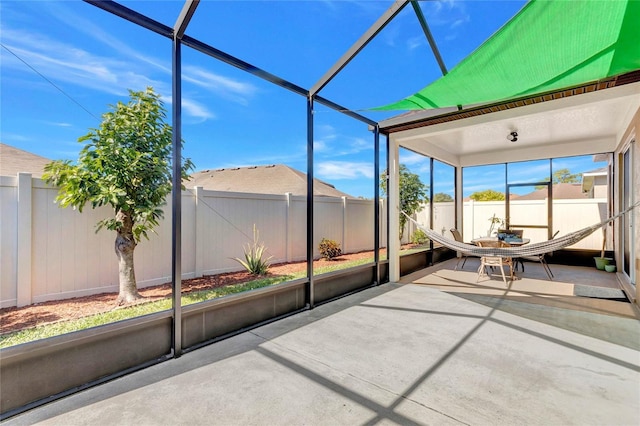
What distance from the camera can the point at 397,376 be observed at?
2.20 metres

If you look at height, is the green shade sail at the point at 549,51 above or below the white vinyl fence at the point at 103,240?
above

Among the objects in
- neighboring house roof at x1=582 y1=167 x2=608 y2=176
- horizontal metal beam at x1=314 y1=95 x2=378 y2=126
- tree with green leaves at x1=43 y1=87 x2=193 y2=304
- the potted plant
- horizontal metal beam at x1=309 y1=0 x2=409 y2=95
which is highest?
horizontal metal beam at x1=309 y1=0 x2=409 y2=95

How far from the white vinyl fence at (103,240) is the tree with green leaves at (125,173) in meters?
0.22

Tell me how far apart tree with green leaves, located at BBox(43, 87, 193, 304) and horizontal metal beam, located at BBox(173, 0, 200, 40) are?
1695 millimetres

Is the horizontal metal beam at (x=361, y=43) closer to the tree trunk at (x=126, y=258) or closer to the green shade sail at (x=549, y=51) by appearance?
the green shade sail at (x=549, y=51)

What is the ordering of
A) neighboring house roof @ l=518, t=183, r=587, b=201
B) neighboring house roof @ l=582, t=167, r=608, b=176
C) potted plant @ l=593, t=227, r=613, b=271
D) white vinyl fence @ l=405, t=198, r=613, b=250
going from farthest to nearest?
1. neighboring house roof @ l=582, t=167, r=608, b=176
2. neighboring house roof @ l=518, t=183, r=587, b=201
3. white vinyl fence @ l=405, t=198, r=613, b=250
4. potted plant @ l=593, t=227, r=613, b=271

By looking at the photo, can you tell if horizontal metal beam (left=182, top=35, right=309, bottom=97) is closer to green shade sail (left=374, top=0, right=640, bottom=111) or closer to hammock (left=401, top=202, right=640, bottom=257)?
green shade sail (left=374, top=0, right=640, bottom=111)

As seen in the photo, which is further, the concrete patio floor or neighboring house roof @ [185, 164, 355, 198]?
neighboring house roof @ [185, 164, 355, 198]

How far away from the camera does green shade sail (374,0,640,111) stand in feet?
6.32

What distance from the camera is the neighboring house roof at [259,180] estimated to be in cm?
1432

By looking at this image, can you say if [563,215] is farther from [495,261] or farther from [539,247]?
[539,247]

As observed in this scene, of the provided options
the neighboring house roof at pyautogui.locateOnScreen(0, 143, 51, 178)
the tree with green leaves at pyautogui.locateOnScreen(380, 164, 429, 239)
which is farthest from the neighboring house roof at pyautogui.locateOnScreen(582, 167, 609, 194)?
the neighboring house roof at pyautogui.locateOnScreen(0, 143, 51, 178)

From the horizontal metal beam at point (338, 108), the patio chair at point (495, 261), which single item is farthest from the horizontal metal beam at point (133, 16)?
the patio chair at point (495, 261)

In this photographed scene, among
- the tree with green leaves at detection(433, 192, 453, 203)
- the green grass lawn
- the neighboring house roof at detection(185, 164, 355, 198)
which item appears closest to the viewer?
the green grass lawn
